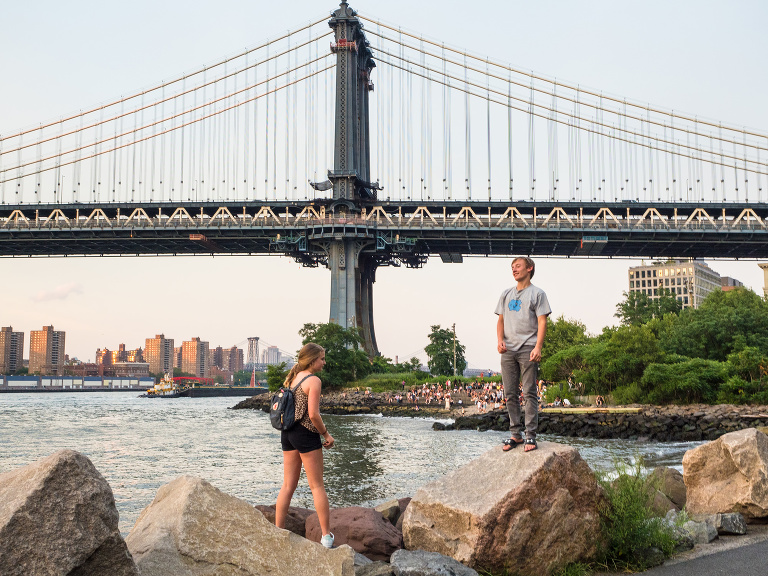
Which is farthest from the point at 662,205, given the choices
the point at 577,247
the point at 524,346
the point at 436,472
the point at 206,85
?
the point at 524,346

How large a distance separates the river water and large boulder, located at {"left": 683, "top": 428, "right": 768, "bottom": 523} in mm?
2272

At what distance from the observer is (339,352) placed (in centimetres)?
6488

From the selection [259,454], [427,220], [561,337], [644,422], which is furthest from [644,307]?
[259,454]

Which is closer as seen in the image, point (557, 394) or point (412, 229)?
point (557, 394)

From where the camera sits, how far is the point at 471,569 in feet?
20.2

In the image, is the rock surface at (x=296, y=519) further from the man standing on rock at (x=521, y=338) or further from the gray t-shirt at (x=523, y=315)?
the gray t-shirt at (x=523, y=315)

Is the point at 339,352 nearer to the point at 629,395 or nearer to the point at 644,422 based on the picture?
the point at 629,395

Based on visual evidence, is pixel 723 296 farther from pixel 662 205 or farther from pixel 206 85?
pixel 206 85

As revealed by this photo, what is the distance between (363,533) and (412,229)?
58.4m

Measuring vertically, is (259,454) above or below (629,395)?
below

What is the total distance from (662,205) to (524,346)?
61.6m

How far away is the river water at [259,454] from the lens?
18.0 metres

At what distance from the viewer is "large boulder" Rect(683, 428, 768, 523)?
8.87 metres

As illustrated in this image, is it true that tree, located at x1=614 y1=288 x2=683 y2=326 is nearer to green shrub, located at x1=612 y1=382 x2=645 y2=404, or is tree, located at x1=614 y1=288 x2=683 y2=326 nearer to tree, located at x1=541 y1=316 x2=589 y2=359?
tree, located at x1=541 y1=316 x2=589 y2=359
